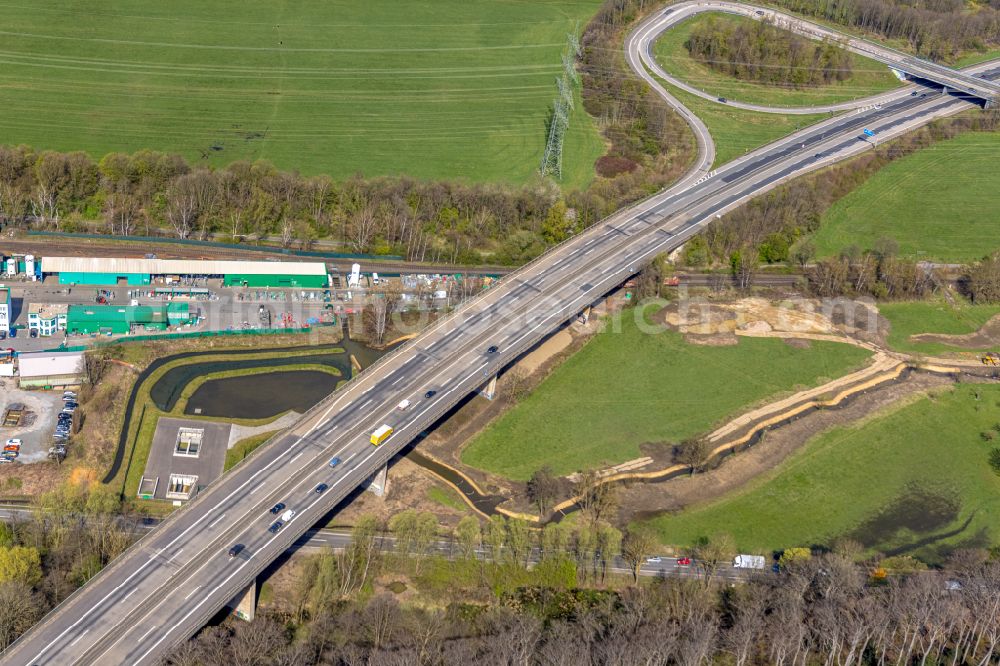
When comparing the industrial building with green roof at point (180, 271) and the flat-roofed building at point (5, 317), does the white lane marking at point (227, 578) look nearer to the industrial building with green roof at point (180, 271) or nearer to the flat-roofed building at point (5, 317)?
the industrial building with green roof at point (180, 271)

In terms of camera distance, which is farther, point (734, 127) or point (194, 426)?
point (734, 127)

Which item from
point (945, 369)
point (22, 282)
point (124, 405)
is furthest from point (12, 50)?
point (945, 369)

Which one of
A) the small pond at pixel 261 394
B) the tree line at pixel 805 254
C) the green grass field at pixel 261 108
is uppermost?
the green grass field at pixel 261 108

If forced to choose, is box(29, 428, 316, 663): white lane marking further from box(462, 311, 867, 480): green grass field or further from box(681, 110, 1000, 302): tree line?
box(681, 110, 1000, 302): tree line

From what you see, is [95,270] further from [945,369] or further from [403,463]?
[945,369]

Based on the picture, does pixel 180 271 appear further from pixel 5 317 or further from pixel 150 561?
pixel 150 561

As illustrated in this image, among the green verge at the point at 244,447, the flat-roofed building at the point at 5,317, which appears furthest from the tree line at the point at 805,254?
the flat-roofed building at the point at 5,317
